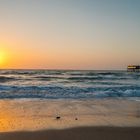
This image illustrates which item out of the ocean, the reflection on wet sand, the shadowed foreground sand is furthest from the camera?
the ocean

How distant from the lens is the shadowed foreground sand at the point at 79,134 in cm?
595

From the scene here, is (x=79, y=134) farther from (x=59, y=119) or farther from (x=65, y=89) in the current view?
(x=65, y=89)

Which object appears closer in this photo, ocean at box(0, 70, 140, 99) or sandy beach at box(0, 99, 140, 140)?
sandy beach at box(0, 99, 140, 140)

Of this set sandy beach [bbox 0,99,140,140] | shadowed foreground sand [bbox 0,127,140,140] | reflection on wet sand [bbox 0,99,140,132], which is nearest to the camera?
shadowed foreground sand [bbox 0,127,140,140]

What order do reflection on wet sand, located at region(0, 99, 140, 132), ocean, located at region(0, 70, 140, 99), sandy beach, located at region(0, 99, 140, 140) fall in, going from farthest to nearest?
ocean, located at region(0, 70, 140, 99) → reflection on wet sand, located at region(0, 99, 140, 132) → sandy beach, located at region(0, 99, 140, 140)

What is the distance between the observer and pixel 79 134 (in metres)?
6.25

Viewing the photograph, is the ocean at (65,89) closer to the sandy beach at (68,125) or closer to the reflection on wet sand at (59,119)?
the reflection on wet sand at (59,119)

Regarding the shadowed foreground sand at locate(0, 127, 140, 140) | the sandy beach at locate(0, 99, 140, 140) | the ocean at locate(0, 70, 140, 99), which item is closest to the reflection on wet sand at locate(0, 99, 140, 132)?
the sandy beach at locate(0, 99, 140, 140)

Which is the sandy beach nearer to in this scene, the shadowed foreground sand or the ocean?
the shadowed foreground sand

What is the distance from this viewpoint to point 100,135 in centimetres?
625

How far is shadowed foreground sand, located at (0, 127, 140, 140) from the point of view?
5949 mm

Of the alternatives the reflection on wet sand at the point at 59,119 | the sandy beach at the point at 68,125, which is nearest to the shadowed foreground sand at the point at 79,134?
the sandy beach at the point at 68,125

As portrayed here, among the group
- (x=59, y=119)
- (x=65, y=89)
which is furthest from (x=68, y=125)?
(x=65, y=89)

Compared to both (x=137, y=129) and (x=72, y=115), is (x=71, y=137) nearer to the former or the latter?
(x=137, y=129)
